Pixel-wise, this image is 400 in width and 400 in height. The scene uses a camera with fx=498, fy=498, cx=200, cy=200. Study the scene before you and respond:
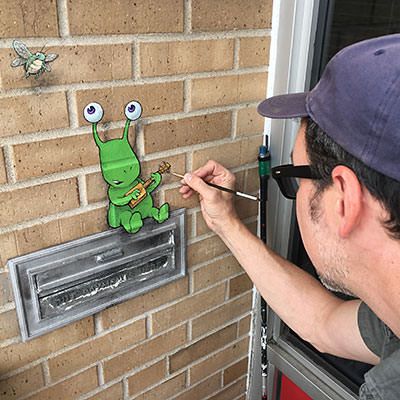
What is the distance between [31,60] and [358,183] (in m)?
0.69

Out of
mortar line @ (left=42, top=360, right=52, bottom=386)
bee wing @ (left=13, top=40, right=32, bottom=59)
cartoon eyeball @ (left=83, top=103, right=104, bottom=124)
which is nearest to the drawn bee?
bee wing @ (left=13, top=40, right=32, bottom=59)

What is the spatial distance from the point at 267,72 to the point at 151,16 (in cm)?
44

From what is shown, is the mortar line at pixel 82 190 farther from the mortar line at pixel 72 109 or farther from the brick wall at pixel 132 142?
the mortar line at pixel 72 109

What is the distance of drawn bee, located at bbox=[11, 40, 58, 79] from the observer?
1.00 m

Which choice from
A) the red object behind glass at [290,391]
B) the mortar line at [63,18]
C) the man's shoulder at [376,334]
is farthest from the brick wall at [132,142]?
the man's shoulder at [376,334]

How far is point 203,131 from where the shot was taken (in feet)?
4.55

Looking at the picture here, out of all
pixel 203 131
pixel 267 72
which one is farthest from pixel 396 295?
pixel 267 72

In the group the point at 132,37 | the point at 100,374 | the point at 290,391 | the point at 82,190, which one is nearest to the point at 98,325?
the point at 100,374

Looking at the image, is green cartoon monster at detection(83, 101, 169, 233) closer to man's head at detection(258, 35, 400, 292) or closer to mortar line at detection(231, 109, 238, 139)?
mortar line at detection(231, 109, 238, 139)

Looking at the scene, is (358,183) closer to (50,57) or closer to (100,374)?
(50,57)

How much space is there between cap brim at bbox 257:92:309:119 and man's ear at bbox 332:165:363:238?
0.53 feet

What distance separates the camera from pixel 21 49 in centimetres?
100

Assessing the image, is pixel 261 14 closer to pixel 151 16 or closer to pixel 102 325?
pixel 151 16

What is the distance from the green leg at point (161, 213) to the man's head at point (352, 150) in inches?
17.3
